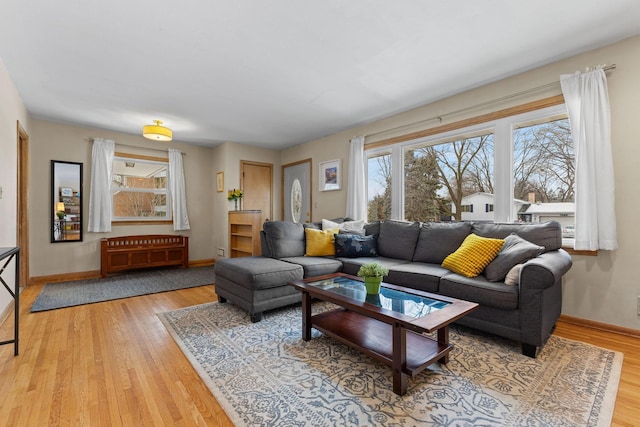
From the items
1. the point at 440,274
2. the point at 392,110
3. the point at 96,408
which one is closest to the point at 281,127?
the point at 392,110

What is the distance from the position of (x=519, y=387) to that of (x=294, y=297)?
1901mm

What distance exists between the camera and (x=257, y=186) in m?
5.97

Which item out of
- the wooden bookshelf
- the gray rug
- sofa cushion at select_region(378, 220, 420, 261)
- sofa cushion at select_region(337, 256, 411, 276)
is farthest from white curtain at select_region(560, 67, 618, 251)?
the gray rug

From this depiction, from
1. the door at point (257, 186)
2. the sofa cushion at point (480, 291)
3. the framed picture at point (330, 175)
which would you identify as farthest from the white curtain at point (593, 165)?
the door at point (257, 186)

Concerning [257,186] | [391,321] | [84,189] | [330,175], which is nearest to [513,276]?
[391,321]

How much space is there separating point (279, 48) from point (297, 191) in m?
3.58

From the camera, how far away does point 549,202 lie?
2887 millimetres

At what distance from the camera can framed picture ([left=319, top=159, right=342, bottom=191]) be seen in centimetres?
495

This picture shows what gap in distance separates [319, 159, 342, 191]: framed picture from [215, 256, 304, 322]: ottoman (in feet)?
7.38

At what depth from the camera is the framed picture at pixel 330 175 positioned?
4.95 meters

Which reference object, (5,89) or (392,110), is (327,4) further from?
(5,89)

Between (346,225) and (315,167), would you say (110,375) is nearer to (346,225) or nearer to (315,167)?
(346,225)

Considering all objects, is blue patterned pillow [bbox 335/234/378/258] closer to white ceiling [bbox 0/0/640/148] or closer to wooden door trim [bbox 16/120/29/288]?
white ceiling [bbox 0/0/640/148]

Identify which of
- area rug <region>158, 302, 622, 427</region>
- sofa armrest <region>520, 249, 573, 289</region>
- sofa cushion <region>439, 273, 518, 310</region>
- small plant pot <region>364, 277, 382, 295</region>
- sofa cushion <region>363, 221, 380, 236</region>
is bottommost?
area rug <region>158, 302, 622, 427</region>
